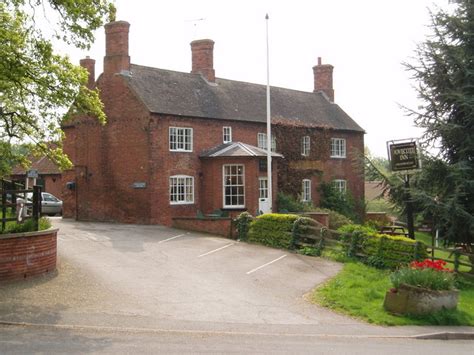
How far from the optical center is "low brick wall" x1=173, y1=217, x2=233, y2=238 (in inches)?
933

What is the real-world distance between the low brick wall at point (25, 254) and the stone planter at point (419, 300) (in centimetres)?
860

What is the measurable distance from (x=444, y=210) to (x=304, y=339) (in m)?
9.17

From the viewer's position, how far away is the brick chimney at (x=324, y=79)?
142 ft

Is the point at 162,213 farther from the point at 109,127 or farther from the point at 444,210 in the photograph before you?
the point at 444,210

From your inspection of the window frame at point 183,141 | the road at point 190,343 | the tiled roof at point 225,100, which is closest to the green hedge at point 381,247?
the road at point 190,343

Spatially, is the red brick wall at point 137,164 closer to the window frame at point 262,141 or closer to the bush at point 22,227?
the window frame at point 262,141

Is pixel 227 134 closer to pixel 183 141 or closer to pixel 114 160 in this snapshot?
pixel 183 141

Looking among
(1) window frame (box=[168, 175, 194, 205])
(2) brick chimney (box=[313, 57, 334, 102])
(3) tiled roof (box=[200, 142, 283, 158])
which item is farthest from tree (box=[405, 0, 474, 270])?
(2) brick chimney (box=[313, 57, 334, 102])

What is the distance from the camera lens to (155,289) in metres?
13.7

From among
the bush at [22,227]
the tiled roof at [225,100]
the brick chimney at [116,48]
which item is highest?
the brick chimney at [116,48]

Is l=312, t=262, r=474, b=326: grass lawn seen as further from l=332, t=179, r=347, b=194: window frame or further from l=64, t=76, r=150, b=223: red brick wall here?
l=332, t=179, r=347, b=194: window frame

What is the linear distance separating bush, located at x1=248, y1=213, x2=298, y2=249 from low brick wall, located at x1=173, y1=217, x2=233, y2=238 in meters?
1.30

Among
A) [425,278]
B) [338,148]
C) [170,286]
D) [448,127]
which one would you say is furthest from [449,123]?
[338,148]

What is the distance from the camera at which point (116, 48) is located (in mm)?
29906
